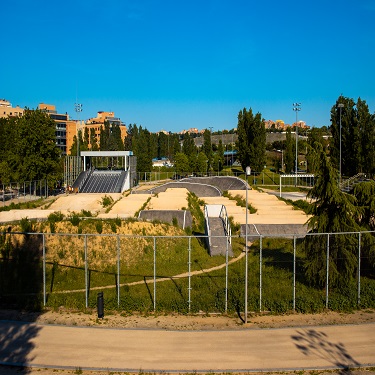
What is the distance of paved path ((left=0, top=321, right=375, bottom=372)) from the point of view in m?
12.0

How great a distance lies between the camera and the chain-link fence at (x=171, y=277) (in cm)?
1627

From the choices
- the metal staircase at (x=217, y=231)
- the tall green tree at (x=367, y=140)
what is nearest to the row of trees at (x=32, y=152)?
the metal staircase at (x=217, y=231)

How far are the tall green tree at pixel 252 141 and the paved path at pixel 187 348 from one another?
5763cm

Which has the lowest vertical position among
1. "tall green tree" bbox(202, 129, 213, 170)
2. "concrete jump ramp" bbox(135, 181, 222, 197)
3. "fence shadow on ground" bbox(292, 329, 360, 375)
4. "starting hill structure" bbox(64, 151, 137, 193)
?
"fence shadow on ground" bbox(292, 329, 360, 375)

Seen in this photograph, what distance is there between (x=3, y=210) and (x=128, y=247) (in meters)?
17.6

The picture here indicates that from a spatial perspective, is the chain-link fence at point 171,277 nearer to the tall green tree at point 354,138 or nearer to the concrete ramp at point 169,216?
the concrete ramp at point 169,216

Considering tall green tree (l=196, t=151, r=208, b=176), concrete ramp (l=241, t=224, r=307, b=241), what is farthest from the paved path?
tall green tree (l=196, t=151, r=208, b=176)

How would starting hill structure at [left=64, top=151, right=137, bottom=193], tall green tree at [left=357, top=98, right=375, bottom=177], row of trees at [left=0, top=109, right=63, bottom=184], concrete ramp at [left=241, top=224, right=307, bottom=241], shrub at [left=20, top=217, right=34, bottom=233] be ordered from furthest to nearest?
starting hill structure at [left=64, top=151, right=137, bottom=193] → tall green tree at [left=357, top=98, right=375, bottom=177] → row of trees at [left=0, top=109, right=63, bottom=184] → concrete ramp at [left=241, top=224, right=307, bottom=241] → shrub at [left=20, top=217, right=34, bottom=233]

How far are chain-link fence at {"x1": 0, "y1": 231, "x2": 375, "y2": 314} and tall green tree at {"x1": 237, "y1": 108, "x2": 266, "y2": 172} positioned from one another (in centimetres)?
4964

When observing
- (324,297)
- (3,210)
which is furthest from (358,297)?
(3,210)

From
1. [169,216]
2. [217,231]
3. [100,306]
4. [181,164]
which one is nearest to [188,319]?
[100,306]

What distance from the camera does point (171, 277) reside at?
62.6ft

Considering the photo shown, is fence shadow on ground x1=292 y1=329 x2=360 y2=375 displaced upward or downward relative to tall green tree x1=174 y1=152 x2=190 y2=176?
Result: downward

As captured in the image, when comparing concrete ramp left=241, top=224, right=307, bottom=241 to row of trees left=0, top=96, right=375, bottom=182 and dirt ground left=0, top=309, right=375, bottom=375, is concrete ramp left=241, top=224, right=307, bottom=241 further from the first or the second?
dirt ground left=0, top=309, right=375, bottom=375
